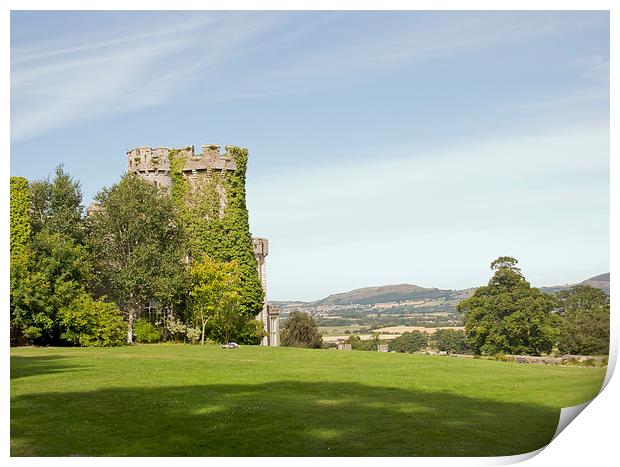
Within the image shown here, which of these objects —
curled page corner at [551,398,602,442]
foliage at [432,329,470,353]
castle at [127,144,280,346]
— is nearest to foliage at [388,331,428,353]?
foliage at [432,329,470,353]

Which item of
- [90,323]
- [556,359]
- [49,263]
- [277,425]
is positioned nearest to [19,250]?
[49,263]

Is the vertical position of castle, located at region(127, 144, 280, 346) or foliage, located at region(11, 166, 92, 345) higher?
castle, located at region(127, 144, 280, 346)

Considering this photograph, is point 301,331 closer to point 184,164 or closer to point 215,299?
point 215,299

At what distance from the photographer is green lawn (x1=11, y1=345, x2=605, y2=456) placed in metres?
12.2

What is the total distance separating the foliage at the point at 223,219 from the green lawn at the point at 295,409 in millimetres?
12304

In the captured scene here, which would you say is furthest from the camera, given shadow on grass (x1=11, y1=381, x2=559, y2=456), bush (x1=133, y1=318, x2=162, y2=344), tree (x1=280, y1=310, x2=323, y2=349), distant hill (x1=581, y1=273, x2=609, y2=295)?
tree (x1=280, y1=310, x2=323, y2=349)

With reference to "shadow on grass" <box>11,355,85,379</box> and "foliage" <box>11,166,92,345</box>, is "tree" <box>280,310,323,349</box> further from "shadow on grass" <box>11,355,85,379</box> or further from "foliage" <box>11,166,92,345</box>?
"shadow on grass" <box>11,355,85,379</box>

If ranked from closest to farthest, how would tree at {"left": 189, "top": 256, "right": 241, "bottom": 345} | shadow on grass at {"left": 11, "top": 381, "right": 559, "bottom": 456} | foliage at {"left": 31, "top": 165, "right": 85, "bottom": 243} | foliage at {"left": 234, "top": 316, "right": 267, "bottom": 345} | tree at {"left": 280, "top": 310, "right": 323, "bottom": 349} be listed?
1. shadow on grass at {"left": 11, "top": 381, "right": 559, "bottom": 456}
2. foliage at {"left": 31, "top": 165, "right": 85, "bottom": 243}
3. tree at {"left": 189, "top": 256, "right": 241, "bottom": 345}
4. tree at {"left": 280, "top": 310, "right": 323, "bottom": 349}
5. foliage at {"left": 234, "top": 316, "right": 267, "bottom": 345}

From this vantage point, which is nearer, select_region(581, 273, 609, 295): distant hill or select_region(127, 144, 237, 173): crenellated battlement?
select_region(581, 273, 609, 295): distant hill
